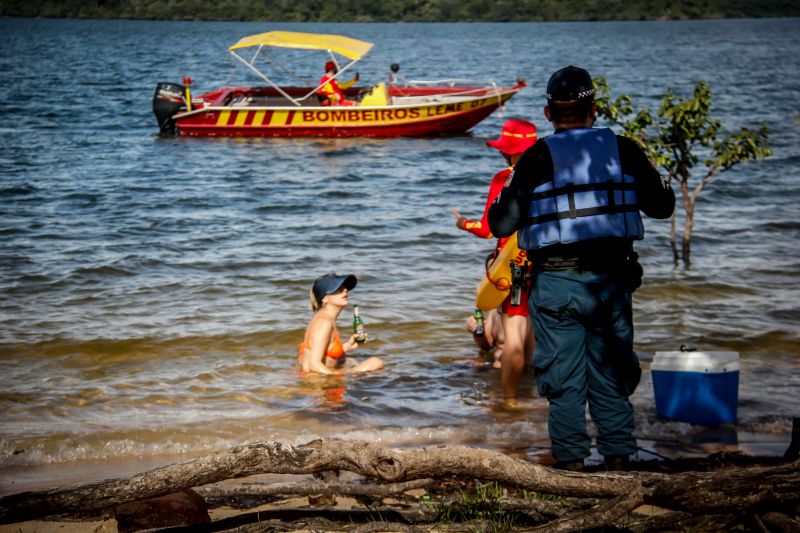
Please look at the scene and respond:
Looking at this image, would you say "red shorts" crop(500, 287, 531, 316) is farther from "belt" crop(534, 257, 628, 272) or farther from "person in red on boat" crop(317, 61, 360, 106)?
"person in red on boat" crop(317, 61, 360, 106)

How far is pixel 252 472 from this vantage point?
A: 3.89 meters

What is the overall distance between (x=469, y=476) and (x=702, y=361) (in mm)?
2257

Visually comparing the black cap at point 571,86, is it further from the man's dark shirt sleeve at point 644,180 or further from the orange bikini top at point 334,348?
the orange bikini top at point 334,348

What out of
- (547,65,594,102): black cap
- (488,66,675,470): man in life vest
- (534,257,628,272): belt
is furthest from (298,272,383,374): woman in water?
(547,65,594,102): black cap

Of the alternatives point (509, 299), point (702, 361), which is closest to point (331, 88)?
point (509, 299)

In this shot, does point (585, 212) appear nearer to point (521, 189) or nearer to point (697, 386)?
point (521, 189)

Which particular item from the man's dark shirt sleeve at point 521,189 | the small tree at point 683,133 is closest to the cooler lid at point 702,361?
the man's dark shirt sleeve at point 521,189

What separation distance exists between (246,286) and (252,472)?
673cm

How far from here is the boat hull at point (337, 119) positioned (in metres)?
21.9

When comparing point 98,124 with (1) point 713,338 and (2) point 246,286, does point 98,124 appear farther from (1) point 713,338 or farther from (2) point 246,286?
(1) point 713,338

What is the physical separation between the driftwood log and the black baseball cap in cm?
309

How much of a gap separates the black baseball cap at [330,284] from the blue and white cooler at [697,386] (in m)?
2.34

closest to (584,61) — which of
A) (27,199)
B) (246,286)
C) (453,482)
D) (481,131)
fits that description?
(481,131)

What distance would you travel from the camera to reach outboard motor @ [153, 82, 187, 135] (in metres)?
22.8
